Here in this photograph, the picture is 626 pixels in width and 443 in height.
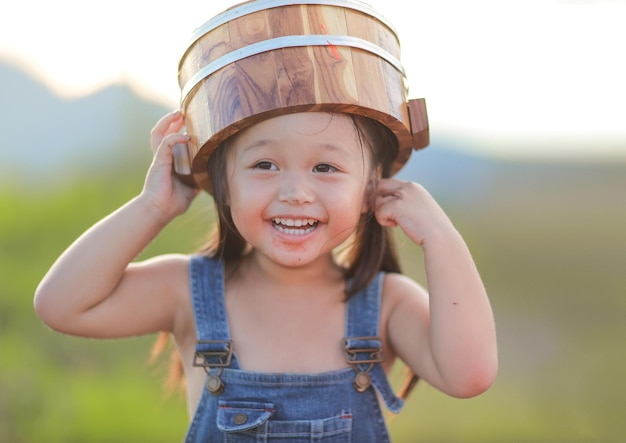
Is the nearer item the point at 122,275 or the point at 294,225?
the point at 294,225

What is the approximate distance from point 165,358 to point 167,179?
2.31 m

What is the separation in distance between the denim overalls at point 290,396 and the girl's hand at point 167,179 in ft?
0.85

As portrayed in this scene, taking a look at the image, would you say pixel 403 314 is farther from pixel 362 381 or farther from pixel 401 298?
pixel 362 381

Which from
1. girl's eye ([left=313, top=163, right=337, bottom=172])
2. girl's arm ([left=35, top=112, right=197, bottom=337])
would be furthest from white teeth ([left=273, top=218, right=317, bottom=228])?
girl's arm ([left=35, top=112, right=197, bottom=337])

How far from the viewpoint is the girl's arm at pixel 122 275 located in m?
1.89

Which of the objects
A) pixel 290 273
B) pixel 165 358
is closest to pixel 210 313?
pixel 290 273

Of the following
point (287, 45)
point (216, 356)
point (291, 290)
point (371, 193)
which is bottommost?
point (216, 356)

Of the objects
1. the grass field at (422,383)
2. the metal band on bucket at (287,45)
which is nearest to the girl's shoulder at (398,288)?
the metal band on bucket at (287,45)

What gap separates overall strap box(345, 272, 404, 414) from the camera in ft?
6.36

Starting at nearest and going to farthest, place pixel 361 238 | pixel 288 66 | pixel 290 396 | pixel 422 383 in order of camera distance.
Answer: pixel 288 66, pixel 290 396, pixel 361 238, pixel 422 383

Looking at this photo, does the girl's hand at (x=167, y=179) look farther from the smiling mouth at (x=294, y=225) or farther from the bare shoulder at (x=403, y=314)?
the bare shoulder at (x=403, y=314)

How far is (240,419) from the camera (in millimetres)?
1853

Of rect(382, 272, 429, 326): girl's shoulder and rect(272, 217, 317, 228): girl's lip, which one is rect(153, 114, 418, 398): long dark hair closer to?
rect(382, 272, 429, 326): girl's shoulder

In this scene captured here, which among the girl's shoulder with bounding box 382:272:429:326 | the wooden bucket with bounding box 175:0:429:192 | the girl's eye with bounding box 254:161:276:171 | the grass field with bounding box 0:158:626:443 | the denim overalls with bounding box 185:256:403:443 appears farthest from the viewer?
the grass field with bounding box 0:158:626:443
